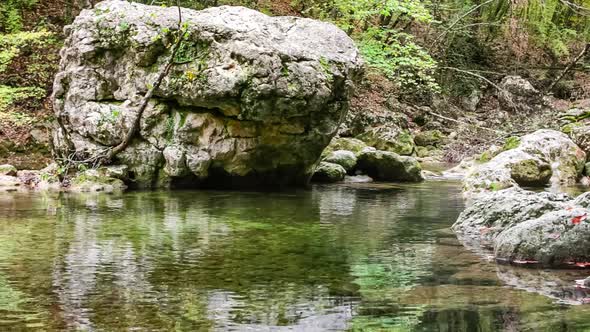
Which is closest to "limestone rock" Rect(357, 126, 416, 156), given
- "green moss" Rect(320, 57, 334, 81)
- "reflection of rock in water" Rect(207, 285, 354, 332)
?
"green moss" Rect(320, 57, 334, 81)

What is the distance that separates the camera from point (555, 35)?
30.1 m

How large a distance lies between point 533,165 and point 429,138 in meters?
8.78

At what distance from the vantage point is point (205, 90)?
13445 millimetres

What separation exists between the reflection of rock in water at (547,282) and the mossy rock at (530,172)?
28.2 feet

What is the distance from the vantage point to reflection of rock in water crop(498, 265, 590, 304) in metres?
5.76

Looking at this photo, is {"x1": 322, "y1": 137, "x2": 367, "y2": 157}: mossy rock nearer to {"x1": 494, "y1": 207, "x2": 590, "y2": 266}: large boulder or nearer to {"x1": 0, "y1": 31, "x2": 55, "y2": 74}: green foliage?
{"x1": 0, "y1": 31, "x2": 55, "y2": 74}: green foliage

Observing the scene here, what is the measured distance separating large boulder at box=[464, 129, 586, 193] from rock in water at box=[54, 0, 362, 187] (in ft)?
10.6

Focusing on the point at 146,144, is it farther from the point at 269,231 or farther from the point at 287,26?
the point at 269,231

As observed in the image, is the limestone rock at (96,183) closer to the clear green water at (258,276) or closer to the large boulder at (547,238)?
the clear green water at (258,276)

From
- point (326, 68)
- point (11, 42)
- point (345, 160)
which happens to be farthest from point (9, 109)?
point (326, 68)

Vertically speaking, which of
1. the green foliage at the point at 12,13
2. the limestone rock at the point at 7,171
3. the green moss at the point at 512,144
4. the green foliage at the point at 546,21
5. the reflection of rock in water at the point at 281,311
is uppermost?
the green foliage at the point at 546,21

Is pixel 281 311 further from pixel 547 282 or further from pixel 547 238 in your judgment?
pixel 547 238

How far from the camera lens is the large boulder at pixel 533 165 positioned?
14275 mm

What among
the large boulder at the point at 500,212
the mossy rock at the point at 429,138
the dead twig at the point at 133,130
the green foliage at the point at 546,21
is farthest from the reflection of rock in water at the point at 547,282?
the green foliage at the point at 546,21
